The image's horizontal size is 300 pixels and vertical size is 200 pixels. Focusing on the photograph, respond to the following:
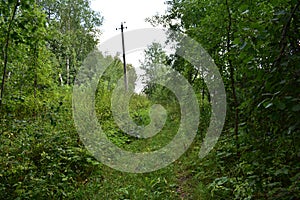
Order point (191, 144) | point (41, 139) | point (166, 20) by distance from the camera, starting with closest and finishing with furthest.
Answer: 1. point (41, 139)
2. point (191, 144)
3. point (166, 20)

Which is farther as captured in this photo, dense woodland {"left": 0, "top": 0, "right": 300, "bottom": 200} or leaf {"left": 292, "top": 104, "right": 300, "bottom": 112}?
dense woodland {"left": 0, "top": 0, "right": 300, "bottom": 200}

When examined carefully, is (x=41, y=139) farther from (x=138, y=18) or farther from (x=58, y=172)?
(x=138, y=18)

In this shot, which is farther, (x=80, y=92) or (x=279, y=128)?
(x=80, y=92)

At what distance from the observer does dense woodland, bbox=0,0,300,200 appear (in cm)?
159

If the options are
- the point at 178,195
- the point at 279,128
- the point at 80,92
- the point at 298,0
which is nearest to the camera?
the point at 298,0

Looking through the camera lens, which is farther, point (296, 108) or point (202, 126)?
point (202, 126)

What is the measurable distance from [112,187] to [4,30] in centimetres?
274

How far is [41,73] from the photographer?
19.4 feet

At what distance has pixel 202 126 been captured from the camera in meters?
6.74

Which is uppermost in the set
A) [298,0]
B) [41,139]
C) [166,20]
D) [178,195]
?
[166,20]

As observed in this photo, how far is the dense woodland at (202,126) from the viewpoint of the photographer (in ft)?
5.21

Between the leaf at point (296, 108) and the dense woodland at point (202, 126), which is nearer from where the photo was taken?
the leaf at point (296, 108)

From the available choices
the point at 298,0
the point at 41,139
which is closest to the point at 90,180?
the point at 41,139

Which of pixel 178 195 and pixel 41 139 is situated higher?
pixel 41 139
